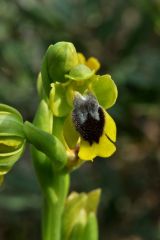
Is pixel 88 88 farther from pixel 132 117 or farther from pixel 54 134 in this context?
pixel 132 117

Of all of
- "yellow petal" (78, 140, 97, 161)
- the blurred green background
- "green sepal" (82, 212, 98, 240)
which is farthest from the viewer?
the blurred green background

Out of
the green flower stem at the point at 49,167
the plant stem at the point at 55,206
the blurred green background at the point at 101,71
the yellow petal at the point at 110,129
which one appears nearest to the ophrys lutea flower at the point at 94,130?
the yellow petal at the point at 110,129

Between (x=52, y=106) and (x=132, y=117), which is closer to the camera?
(x=52, y=106)

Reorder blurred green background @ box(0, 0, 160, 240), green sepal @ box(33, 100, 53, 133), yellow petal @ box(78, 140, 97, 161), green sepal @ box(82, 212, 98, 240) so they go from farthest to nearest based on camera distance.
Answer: blurred green background @ box(0, 0, 160, 240) < green sepal @ box(82, 212, 98, 240) < green sepal @ box(33, 100, 53, 133) < yellow petal @ box(78, 140, 97, 161)

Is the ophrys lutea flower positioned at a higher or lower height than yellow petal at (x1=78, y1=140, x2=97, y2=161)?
higher

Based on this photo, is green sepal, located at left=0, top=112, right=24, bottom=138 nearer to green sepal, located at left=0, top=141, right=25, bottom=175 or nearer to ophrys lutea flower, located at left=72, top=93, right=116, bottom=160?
green sepal, located at left=0, top=141, right=25, bottom=175

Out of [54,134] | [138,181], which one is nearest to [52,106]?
[54,134]

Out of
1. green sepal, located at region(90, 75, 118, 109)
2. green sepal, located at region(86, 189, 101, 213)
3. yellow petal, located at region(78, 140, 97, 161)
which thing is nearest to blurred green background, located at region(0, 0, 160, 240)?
green sepal, located at region(86, 189, 101, 213)

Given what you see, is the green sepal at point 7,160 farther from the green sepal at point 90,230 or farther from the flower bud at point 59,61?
the green sepal at point 90,230
